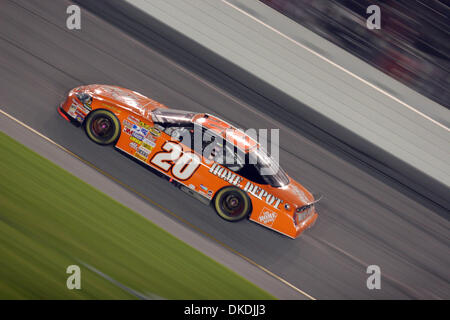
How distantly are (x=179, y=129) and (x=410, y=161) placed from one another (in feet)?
18.3

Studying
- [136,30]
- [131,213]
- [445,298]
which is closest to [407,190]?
[445,298]

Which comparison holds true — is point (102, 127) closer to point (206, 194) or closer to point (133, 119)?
point (133, 119)

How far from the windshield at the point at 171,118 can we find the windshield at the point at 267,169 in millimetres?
1413

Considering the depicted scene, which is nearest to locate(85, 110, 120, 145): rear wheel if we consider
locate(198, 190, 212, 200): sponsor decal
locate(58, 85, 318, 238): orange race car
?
locate(58, 85, 318, 238): orange race car

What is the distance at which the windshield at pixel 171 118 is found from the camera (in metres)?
9.49

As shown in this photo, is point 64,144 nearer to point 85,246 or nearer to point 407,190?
point 85,246

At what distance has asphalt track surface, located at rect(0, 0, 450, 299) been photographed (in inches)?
392

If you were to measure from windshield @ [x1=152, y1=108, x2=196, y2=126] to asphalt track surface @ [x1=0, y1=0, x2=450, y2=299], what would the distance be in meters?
1.24

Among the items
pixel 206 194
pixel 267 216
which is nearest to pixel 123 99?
pixel 206 194

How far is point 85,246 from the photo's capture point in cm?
793

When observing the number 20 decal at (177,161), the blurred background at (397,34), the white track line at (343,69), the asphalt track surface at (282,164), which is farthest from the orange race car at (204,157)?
the blurred background at (397,34)

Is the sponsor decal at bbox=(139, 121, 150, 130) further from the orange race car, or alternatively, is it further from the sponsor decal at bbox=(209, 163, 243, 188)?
the sponsor decal at bbox=(209, 163, 243, 188)

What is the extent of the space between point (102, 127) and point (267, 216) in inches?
145

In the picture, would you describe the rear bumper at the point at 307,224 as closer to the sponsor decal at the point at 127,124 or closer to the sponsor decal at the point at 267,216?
the sponsor decal at the point at 267,216
